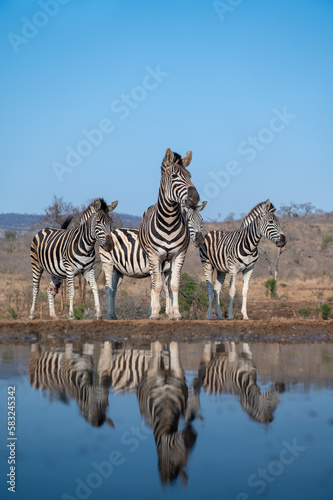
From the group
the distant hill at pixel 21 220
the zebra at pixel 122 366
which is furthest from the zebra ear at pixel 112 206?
the distant hill at pixel 21 220

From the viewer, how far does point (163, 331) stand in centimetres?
1129

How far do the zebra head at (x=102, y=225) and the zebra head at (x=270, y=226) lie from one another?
3.53 metres

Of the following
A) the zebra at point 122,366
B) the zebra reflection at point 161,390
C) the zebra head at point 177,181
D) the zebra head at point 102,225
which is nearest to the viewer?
the zebra reflection at point 161,390

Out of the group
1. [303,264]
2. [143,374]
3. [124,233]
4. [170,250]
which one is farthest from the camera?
[303,264]

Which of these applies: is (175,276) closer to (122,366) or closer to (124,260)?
(124,260)

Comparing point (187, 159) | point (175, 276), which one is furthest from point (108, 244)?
point (187, 159)

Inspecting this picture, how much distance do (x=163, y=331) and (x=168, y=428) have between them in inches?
246

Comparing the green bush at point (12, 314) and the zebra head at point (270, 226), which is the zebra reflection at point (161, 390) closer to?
the zebra head at point (270, 226)

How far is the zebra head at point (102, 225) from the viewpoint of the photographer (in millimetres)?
13281

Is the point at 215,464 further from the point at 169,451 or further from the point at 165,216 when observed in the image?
the point at 165,216

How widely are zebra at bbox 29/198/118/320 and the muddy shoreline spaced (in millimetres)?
2071

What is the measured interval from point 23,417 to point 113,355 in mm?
3512

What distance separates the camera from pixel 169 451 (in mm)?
4512

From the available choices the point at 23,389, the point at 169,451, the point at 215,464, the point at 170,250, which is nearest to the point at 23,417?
the point at 23,389
